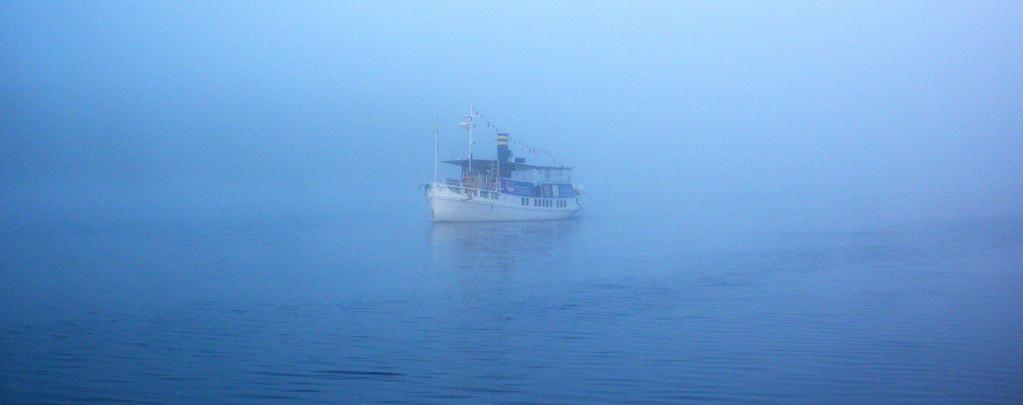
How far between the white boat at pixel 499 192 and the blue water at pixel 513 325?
53.6ft

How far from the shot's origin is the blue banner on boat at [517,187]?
50.9 metres

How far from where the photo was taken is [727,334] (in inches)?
566

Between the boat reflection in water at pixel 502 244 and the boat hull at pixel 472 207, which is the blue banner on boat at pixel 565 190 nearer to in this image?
the boat reflection in water at pixel 502 244

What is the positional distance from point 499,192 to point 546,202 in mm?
6050

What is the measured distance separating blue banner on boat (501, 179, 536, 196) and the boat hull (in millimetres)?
355

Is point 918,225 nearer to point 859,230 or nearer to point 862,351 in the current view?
point 859,230

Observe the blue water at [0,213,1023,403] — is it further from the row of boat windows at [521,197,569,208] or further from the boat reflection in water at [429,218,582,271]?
the row of boat windows at [521,197,569,208]

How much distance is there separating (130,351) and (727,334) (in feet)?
30.0

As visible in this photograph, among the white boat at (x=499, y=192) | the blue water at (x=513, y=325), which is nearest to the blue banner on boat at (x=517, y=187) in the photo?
the white boat at (x=499, y=192)

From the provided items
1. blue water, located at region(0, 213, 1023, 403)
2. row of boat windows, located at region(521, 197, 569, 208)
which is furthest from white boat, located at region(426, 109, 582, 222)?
blue water, located at region(0, 213, 1023, 403)

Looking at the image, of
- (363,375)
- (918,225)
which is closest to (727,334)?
(363,375)

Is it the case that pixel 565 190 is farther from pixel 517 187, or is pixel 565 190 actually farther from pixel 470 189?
pixel 470 189

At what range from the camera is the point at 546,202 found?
55.4 meters

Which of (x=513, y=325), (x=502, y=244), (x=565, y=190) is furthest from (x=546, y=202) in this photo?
(x=513, y=325)
